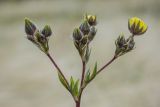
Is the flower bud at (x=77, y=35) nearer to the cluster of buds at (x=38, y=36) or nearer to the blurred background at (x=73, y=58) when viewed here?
the cluster of buds at (x=38, y=36)

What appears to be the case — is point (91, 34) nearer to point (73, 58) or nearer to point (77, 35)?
point (77, 35)

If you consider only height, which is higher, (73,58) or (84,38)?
(84,38)

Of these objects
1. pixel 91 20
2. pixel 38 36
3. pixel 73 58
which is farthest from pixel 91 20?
pixel 73 58

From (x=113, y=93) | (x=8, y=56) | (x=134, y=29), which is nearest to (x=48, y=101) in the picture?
(x=113, y=93)

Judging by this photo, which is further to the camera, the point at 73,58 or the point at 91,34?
the point at 73,58

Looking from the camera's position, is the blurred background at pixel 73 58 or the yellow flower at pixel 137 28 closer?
the yellow flower at pixel 137 28

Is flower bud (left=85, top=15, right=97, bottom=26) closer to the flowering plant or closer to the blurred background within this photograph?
the flowering plant

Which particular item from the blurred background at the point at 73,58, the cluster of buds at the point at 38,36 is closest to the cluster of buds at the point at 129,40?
the cluster of buds at the point at 38,36

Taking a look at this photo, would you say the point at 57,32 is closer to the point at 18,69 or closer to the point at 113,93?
the point at 18,69
